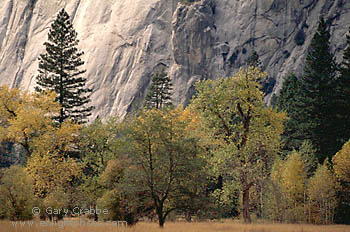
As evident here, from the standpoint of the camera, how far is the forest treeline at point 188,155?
915 inches

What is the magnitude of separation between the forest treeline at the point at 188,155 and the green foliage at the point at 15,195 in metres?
0.05

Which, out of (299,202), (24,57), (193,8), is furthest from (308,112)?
(24,57)

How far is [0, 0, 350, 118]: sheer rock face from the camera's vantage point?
298ft

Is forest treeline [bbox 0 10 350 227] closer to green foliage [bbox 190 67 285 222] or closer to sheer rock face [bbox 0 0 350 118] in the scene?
green foliage [bbox 190 67 285 222]

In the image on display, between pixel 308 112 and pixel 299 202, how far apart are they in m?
11.4

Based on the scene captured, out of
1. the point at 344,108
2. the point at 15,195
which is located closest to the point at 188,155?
the point at 15,195

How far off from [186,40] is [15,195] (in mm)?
74726

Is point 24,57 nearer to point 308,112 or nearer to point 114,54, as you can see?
point 114,54

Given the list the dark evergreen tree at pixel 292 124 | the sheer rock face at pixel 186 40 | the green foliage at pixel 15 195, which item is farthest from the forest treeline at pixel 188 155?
the sheer rock face at pixel 186 40

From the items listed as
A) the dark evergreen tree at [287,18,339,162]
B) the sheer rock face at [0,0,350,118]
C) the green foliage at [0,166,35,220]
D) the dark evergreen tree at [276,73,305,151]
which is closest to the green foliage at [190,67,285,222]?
the green foliage at [0,166,35,220]

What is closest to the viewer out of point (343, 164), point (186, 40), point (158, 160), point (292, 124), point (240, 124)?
point (158, 160)

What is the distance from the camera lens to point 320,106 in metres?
47.1

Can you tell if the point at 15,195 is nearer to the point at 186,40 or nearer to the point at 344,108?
the point at 344,108

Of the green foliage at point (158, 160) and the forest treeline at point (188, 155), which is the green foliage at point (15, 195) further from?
the green foliage at point (158, 160)
